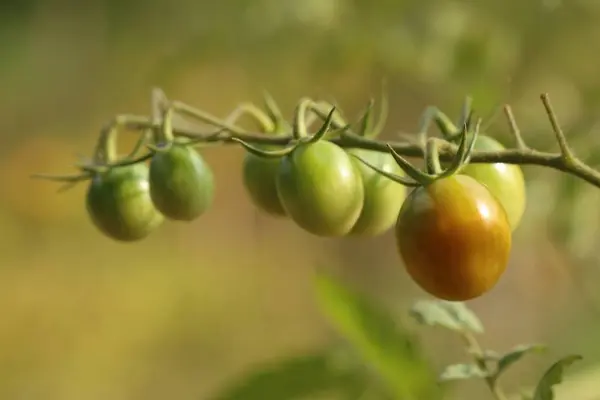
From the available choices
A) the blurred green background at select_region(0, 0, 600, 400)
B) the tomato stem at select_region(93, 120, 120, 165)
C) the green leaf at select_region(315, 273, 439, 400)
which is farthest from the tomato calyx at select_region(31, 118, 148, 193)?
the blurred green background at select_region(0, 0, 600, 400)

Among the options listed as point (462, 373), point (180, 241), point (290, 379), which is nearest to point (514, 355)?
point (462, 373)

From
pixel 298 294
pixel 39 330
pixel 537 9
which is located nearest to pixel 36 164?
pixel 39 330

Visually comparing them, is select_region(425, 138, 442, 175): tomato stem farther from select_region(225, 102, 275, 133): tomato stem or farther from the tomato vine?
select_region(225, 102, 275, 133): tomato stem

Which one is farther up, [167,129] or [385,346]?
[167,129]

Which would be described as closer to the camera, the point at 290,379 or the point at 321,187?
the point at 321,187

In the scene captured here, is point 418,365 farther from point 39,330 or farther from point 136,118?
point 39,330

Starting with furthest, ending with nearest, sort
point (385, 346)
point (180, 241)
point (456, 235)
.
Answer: point (180, 241) → point (385, 346) → point (456, 235)

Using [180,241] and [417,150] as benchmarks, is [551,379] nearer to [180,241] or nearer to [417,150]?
[417,150]

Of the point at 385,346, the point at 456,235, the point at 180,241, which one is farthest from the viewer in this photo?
the point at 180,241
